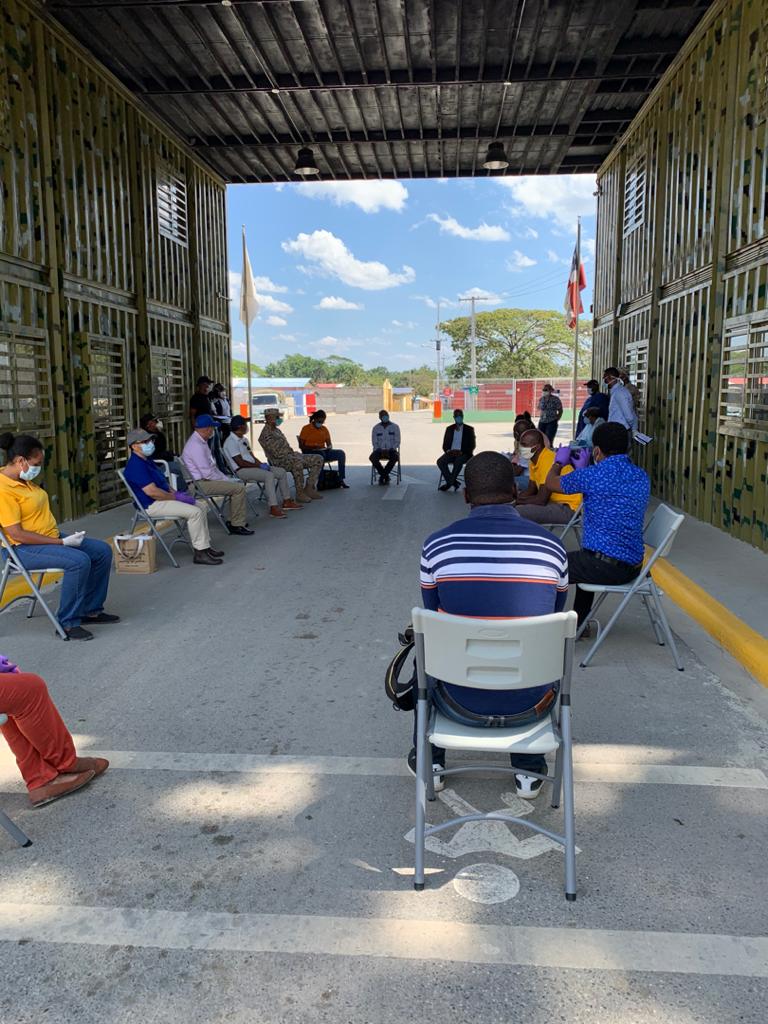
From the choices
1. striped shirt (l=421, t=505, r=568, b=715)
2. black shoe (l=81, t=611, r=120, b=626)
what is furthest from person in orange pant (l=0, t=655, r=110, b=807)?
black shoe (l=81, t=611, r=120, b=626)

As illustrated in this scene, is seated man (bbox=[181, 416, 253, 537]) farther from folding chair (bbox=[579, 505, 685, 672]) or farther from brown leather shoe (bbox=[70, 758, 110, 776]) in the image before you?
brown leather shoe (bbox=[70, 758, 110, 776])

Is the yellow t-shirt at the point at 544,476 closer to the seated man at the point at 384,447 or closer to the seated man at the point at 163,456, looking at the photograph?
the seated man at the point at 163,456

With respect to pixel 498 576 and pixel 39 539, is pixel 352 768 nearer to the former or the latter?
pixel 498 576

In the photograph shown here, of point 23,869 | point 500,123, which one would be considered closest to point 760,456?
point 23,869

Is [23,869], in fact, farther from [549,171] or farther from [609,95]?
[549,171]

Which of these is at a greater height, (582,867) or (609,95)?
(609,95)

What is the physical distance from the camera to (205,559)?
8367 millimetres

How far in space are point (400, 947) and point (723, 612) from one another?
429 cm

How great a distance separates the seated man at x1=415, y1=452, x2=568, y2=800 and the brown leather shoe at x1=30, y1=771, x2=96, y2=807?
1.66 meters

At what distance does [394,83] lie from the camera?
12188 mm

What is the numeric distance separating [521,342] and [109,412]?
201 ft

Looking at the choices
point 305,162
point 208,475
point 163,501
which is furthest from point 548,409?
point 163,501

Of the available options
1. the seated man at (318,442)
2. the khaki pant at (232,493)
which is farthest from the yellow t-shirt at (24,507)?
the seated man at (318,442)

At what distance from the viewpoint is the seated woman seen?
5.66m
